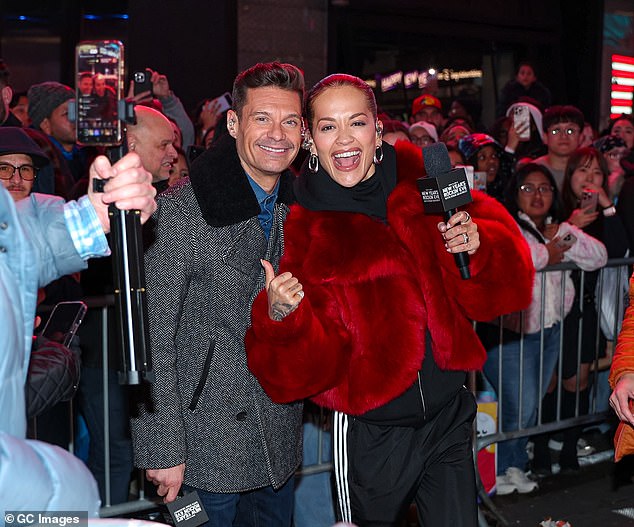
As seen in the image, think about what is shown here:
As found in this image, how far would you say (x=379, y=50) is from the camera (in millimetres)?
13750

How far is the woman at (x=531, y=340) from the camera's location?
6.37 m

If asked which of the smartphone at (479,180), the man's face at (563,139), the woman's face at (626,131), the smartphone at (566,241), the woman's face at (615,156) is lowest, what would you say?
the smartphone at (566,241)

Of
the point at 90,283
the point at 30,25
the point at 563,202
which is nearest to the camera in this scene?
the point at 90,283

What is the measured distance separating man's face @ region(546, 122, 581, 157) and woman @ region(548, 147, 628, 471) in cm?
63

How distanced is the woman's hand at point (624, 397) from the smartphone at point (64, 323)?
2.18 meters

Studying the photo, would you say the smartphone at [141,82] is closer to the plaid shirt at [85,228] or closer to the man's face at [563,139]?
the plaid shirt at [85,228]

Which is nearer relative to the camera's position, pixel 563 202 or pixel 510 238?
pixel 510 238

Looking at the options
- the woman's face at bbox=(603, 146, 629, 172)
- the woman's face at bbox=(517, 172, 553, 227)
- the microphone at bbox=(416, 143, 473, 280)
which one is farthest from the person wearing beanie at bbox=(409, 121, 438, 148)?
the microphone at bbox=(416, 143, 473, 280)

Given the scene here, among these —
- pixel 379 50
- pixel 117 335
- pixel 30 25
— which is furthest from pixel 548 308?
pixel 30 25

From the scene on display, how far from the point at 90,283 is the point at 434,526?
242cm

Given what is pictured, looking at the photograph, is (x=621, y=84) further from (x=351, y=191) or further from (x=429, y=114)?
(x=351, y=191)

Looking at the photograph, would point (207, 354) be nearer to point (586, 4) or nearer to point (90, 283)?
point (90, 283)

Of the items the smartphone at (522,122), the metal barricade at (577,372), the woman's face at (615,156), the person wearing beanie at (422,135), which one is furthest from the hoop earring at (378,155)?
the woman's face at (615,156)

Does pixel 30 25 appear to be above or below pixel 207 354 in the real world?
above
